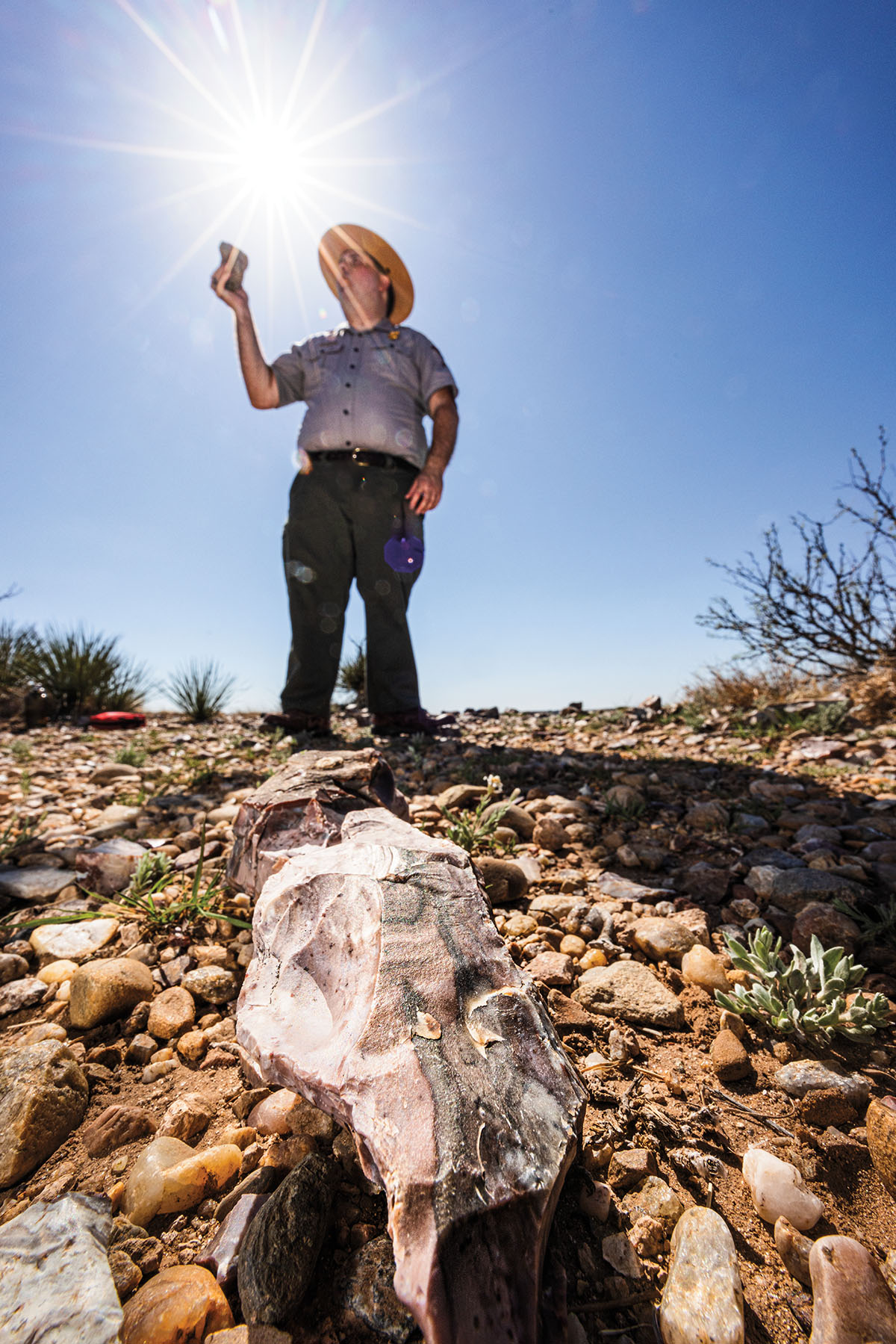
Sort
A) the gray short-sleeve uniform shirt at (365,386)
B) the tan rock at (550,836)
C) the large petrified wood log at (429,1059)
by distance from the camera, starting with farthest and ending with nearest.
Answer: the gray short-sleeve uniform shirt at (365,386)
the tan rock at (550,836)
the large petrified wood log at (429,1059)

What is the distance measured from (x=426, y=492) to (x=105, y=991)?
4317mm

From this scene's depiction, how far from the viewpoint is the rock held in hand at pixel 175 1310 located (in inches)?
26.7

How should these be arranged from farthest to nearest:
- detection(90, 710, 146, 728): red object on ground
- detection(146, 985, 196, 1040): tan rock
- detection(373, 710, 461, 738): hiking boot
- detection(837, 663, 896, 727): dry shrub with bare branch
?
1. detection(90, 710, 146, 728): red object on ground
2. detection(373, 710, 461, 738): hiking boot
3. detection(837, 663, 896, 727): dry shrub with bare branch
4. detection(146, 985, 196, 1040): tan rock

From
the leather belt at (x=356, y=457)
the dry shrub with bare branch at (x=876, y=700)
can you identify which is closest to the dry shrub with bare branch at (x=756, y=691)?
the dry shrub with bare branch at (x=876, y=700)

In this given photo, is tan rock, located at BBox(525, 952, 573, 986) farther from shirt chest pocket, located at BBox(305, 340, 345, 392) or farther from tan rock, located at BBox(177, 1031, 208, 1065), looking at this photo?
shirt chest pocket, located at BBox(305, 340, 345, 392)

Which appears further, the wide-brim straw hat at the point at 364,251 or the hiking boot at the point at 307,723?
the wide-brim straw hat at the point at 364,251

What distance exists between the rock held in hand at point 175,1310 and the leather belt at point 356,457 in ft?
15.7

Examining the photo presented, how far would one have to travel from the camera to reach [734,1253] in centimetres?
76

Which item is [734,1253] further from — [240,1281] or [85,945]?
[85,945]

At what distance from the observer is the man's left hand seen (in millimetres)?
4836

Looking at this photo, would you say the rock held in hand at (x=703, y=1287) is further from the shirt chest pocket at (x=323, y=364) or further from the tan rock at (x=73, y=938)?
the shirt chest pocket at (x=323, y=364)

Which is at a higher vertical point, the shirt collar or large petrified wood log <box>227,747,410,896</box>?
the shirt collar

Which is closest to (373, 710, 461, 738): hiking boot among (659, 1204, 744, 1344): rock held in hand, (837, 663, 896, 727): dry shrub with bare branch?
(837, 663, 896, 727): dry shrub with bare branch

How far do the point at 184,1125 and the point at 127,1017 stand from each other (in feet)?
1.50
